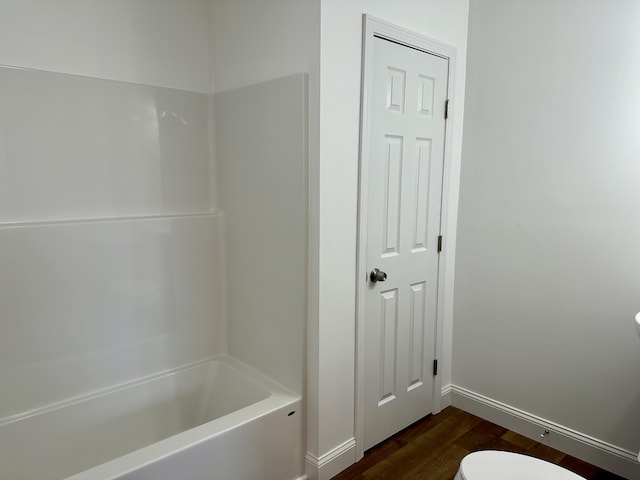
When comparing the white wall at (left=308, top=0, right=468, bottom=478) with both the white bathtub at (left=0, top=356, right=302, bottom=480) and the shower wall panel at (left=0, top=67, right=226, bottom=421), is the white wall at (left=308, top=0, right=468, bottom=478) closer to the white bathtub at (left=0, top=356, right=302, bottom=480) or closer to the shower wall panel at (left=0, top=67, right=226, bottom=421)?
the white bathtub at (left=0, top=356, right=302, bottom=480)

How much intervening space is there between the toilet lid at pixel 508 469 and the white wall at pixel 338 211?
0.71 meters

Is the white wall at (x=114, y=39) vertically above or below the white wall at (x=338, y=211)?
above

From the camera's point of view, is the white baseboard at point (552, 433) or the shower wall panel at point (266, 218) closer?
the shower wall panel at point (266, 218)

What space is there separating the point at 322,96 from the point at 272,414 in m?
1.32

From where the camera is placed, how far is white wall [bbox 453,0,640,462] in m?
1.96

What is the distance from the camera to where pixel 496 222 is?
7.79 feet

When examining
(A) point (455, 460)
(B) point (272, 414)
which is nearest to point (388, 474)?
(A) point (455, 460)

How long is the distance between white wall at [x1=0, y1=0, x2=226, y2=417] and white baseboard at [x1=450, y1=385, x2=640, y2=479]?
1521 millimetres

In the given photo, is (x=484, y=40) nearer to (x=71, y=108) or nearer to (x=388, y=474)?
(x=71, y=108)

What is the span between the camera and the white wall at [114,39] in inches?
69.1

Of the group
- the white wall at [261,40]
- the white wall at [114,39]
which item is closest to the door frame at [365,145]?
the white wall at [261,40]

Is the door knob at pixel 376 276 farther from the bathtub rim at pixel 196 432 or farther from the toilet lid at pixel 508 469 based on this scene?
the toilet lid at pixel 508 469

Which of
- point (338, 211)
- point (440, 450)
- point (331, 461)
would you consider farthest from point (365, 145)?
point (440, 450)

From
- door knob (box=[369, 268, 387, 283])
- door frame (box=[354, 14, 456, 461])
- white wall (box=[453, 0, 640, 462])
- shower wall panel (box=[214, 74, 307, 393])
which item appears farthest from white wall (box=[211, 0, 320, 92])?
white wall (box=[453, 0, 640, 462])
